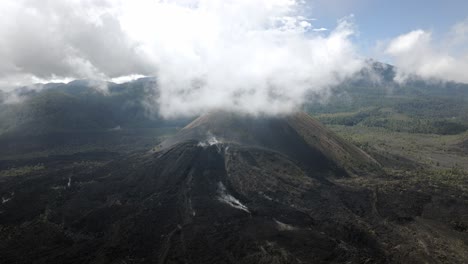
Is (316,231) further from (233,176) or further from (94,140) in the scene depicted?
(94,140)

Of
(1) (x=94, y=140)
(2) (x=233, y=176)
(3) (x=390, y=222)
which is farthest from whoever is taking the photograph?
(1) (x=94, y=140)

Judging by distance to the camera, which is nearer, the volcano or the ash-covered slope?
the volcano

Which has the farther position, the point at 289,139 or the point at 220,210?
the point at 289,139

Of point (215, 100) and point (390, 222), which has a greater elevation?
point (215, 100)

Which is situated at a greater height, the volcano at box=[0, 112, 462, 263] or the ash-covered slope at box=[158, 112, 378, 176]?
the ash-covered slope at box=[158, 112, 378, 176]

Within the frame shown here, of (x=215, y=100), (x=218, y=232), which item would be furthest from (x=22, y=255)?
(x=215, y=100)

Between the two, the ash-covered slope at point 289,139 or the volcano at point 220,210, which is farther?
the ash-covered slope at point 289,139

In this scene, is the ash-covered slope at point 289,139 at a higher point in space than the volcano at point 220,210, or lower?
higher

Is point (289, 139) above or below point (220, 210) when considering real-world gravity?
above
